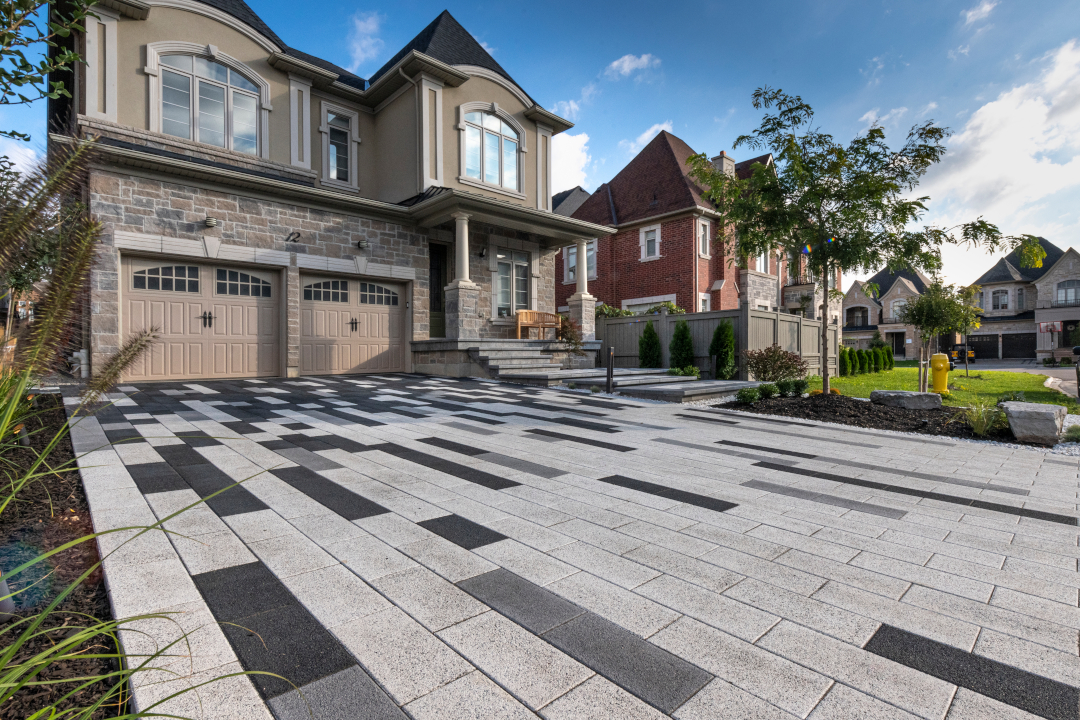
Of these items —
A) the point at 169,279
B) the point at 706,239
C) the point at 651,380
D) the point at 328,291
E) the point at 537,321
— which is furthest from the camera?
the point at 706,239

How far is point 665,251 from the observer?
19.6 m

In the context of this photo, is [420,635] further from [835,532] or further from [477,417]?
[477,417]

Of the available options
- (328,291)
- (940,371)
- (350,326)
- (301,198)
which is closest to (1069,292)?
(940,371)

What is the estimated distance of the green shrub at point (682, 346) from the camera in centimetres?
1359

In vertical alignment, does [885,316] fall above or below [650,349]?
above

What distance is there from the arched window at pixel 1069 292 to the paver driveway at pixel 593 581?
149 ft

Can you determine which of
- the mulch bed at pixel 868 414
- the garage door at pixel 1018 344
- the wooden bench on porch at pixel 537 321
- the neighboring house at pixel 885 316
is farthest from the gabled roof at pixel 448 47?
the garage door at pixel 1018 344

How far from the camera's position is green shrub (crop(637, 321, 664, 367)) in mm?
14359

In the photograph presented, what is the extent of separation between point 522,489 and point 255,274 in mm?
9749

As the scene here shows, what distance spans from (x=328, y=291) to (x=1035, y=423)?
1222 cm

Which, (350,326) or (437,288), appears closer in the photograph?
(350,326)

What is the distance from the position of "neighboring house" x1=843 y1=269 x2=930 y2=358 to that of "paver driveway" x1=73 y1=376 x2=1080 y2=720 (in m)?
44.4

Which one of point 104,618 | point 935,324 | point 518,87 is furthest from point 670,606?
point 518,87

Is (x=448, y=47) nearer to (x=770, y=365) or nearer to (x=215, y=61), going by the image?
(x=215, y=61)
